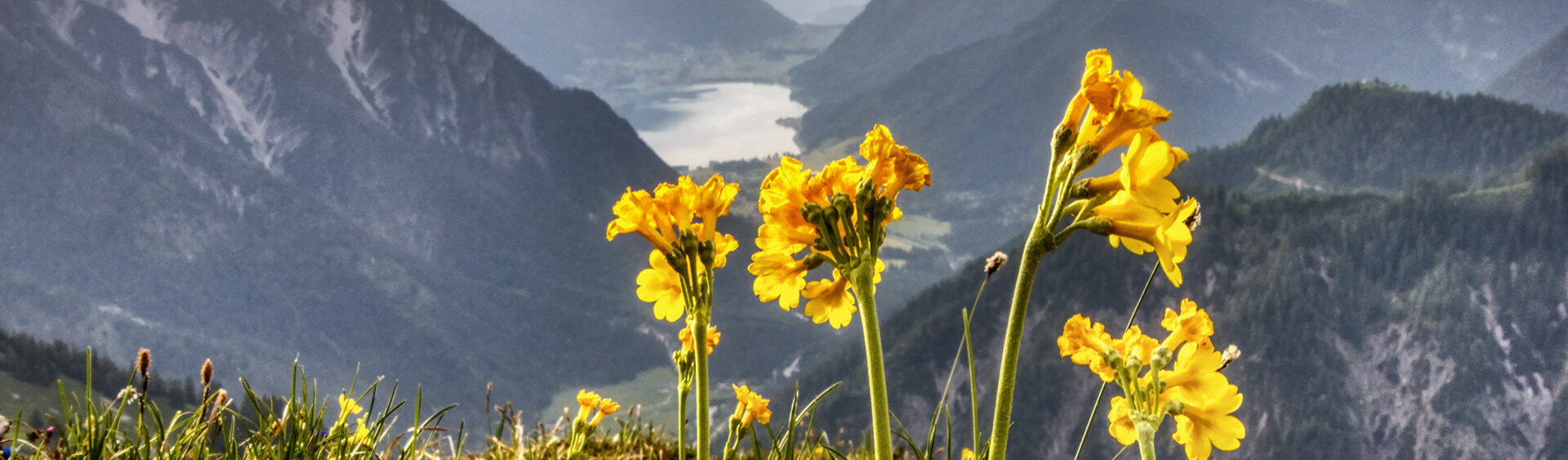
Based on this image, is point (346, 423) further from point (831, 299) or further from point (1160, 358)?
point (1160, 358)

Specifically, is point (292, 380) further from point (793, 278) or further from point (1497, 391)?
point (1497, 391)

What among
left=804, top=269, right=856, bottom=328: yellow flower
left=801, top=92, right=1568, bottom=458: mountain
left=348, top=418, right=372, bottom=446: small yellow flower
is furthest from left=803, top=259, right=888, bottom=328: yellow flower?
left=801, top=92, right=1568, bottom=458: mountain

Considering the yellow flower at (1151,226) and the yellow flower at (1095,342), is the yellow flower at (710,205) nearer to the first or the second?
the yellow flower at (1095,342)

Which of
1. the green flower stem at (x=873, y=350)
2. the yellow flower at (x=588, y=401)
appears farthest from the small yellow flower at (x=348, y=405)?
the green flower stem at (x=873, y=350)

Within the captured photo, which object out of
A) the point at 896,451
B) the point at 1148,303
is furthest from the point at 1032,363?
the point at 896,451

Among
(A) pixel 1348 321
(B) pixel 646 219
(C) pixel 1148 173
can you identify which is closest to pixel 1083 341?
(C) pixel 1148 173

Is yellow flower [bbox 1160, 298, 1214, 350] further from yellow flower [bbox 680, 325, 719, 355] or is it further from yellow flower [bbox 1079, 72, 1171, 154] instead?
yellow flower [bbox 680, 325, 719, 355]

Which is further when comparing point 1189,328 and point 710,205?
point 710,205
